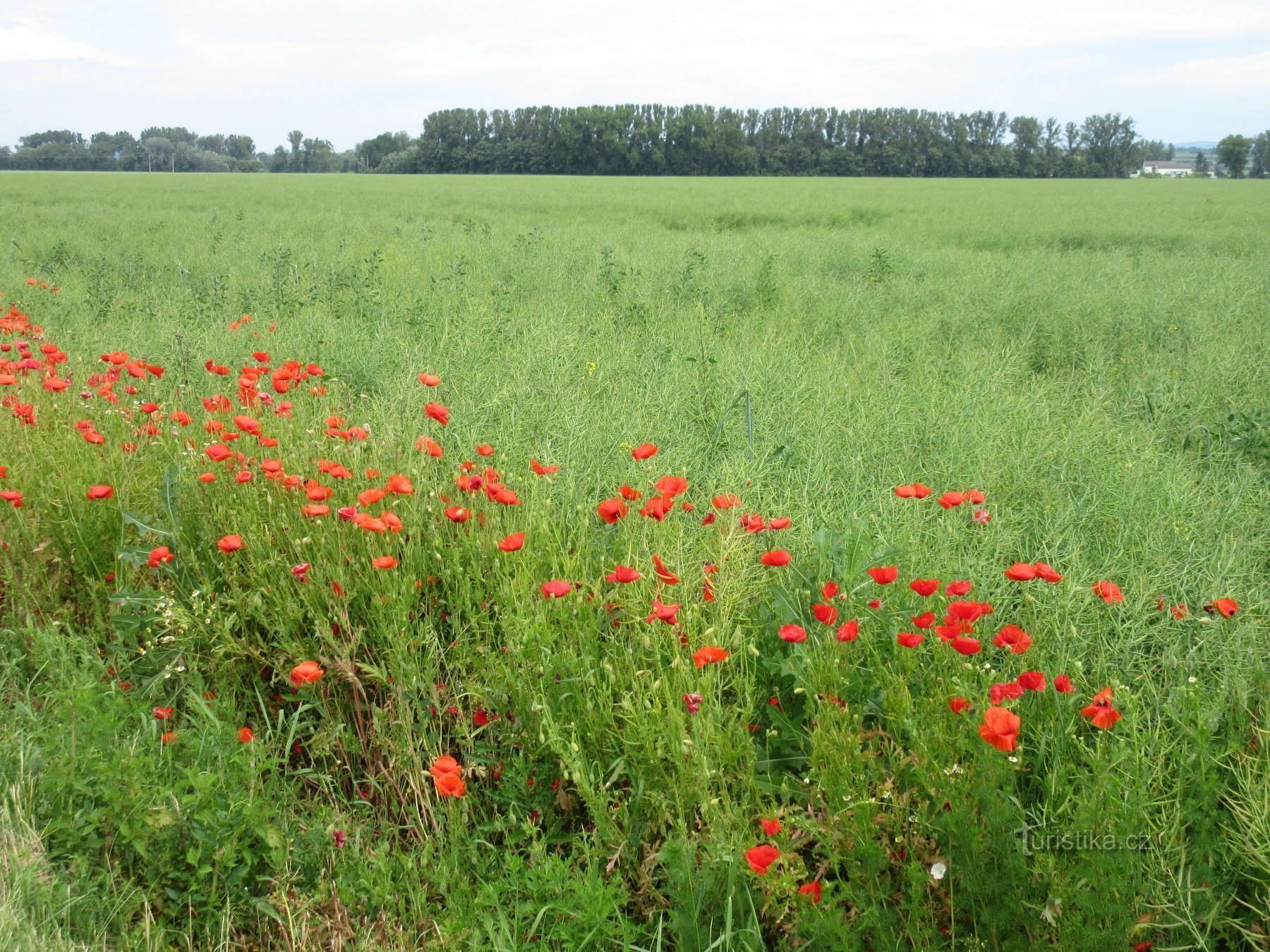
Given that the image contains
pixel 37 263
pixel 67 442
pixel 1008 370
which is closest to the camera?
pixel 67 442

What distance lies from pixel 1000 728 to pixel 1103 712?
0.28 meters

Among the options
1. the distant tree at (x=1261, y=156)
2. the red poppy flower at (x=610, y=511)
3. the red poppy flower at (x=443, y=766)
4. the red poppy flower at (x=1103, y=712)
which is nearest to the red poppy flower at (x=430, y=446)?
the red poppy flower at (x=610, y=511)

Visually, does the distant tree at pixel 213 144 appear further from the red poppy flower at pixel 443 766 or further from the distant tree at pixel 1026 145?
the red poppy flower at pixel 443 766

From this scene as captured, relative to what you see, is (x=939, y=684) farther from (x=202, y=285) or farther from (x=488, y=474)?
(x=202, y=285)

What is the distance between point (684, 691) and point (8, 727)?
1.82 metres

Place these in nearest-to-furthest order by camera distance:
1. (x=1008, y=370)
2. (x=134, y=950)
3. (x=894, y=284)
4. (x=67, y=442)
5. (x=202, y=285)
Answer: (x=134, y=950) < (x=67, y=442) < (x=1008, y=370) < (x=202, y=285) < (x=894, y=284)

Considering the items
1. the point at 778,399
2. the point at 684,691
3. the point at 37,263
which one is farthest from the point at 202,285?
the point at 684,691

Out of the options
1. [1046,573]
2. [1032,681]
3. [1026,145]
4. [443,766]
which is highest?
[1026,145]

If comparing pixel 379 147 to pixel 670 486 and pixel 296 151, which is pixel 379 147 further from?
pixel 670 486

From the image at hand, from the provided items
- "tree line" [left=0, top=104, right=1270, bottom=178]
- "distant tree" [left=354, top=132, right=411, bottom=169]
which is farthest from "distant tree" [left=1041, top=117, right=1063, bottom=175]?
"distant tree" [left=354, top=132, right=411, bottom=169]

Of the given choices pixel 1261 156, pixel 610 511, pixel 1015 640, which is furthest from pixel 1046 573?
pixel 1261 156

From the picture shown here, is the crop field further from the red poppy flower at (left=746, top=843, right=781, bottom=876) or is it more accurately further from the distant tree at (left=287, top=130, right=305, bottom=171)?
the distant tree at (left=287, top=130, right=305, bottom=171)

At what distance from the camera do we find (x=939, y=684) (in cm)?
193

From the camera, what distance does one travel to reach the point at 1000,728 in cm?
151
